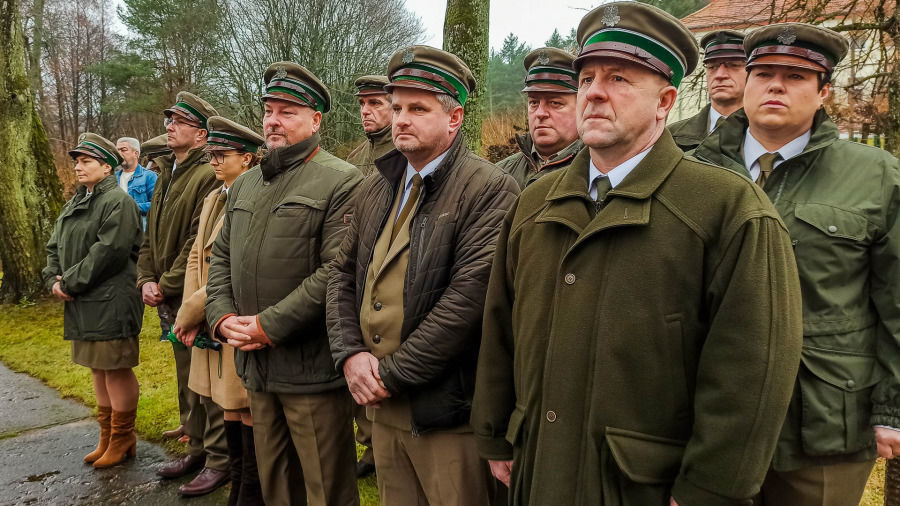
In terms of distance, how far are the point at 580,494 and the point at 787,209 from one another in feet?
4.33

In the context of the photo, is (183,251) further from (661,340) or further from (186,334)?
(661,340)

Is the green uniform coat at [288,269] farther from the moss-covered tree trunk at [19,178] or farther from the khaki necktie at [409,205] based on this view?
the moss-covered tree trunk at [19,178]

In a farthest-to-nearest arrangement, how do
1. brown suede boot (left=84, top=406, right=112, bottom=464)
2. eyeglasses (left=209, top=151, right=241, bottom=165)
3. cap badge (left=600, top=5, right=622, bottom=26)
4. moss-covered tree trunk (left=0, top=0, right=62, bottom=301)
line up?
moss-covered tree trunk (left=0, top=0, right=62, bottom=301) < brown suede boot (left=84, top=406, right=112, bottom=464) < eyeglasses (left=209, top=151, right=241, bottom=165) < cap badge (left=600, top=5, right=622, bottom=26)

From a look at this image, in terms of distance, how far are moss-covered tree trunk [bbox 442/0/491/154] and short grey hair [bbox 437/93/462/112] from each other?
3.76 meters

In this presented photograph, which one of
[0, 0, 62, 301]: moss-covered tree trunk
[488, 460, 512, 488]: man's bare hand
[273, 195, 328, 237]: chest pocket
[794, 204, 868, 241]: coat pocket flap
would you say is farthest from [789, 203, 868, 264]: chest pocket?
[0, 0, 62, 301]: moss-covered tree trunk

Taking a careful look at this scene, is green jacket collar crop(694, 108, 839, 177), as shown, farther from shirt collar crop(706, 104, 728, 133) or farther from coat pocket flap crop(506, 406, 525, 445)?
coat pocket flap crop(506, 406, 525, 445)

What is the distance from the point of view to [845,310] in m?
2.14

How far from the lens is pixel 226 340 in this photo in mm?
3215

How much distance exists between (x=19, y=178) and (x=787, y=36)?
1109cm

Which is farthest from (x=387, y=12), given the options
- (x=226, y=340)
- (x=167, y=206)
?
(x=226, y=340)

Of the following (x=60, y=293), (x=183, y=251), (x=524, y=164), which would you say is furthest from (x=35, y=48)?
(x=524, y=164)

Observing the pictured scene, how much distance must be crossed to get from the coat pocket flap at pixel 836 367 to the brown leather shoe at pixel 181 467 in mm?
4070

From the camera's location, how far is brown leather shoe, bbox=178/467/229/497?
4059 millimetres

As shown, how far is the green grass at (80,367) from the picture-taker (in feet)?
15.8
